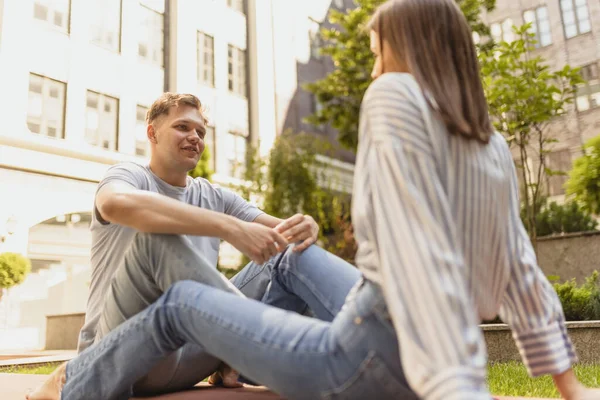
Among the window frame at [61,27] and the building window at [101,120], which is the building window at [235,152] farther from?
the window frame at [61,27]

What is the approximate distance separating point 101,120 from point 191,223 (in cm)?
1461

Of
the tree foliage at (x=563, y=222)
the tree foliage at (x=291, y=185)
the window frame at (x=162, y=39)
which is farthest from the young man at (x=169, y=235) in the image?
the window frame at (x=162, y=39)

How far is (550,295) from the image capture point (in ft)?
5.79

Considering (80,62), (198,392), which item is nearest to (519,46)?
(198,392)

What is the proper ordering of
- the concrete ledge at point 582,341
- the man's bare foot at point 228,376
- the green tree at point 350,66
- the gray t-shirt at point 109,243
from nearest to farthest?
the gray t-shirt at point 109,243 < the man's bare foot at point 228,376 < the concrete ledge at point 582,341 < the green tree at point 350,66

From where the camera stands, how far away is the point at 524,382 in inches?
155

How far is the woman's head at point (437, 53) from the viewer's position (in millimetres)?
1479

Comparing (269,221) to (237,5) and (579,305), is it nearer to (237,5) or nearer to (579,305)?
(579,305)

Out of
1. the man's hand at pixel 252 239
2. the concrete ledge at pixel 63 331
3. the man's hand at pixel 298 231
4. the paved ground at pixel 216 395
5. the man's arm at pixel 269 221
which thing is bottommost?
the concrete ledge at pixel 63 331

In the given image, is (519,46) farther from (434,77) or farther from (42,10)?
(42,10)

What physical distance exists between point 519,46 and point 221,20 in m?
13.0

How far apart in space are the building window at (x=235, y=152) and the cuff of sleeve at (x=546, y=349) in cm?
1676

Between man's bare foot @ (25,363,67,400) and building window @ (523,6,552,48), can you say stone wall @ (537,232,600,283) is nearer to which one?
man's bare foot @ (25,363,67,400)

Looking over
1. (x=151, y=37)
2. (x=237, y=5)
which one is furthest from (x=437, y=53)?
(x=237, y=5)
